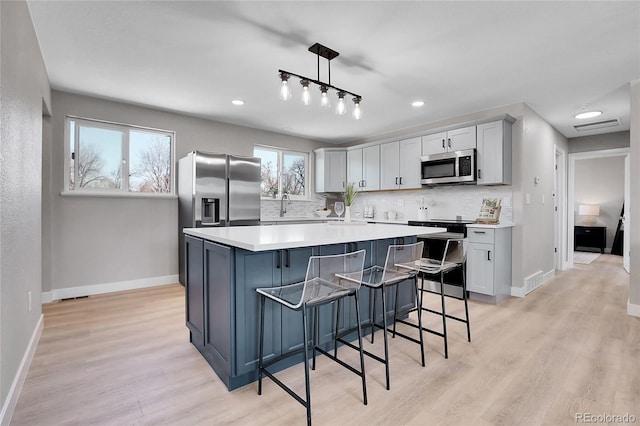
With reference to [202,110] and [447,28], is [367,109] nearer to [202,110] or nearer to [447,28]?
[447,28]

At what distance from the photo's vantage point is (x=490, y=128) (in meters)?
3.80

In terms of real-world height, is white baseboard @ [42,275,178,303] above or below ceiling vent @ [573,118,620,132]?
below

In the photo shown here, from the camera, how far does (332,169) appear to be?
5.68 meters

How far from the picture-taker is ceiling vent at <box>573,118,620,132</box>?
4.47m

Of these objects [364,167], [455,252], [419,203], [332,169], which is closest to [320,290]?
[455,252]

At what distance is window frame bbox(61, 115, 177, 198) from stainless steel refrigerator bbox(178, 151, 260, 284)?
0.23 metres

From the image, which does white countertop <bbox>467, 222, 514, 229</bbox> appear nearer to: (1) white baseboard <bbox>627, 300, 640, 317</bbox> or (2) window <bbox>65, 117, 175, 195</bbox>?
(1) white baseboard <bbox>627, 300, 640, 317</bbox>

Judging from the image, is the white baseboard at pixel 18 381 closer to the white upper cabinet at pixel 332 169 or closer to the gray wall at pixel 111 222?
the gray wall at pixel 111 222

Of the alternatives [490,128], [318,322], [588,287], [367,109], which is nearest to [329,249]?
[318,322]

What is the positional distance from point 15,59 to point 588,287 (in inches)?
239

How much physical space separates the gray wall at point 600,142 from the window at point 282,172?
463cm

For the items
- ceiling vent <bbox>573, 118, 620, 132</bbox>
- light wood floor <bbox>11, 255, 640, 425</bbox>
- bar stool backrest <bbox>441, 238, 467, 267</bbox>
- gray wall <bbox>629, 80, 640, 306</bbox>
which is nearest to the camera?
light wood floor <bbox>11, 255, 640, 425</bbox>

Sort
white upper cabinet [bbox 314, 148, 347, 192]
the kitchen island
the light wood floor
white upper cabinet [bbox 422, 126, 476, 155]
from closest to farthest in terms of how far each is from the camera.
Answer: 1. the light wood floor
2. the kitchen island
3. white upper cabinet [bbox 422, 126, 476, 155]
4. white upper cabinet [bbox 314, 148, 347, 192]

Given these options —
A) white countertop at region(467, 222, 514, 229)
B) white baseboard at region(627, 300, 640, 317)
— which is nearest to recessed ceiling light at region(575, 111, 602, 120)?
white countertop at region(467, 222, 514, 229)
